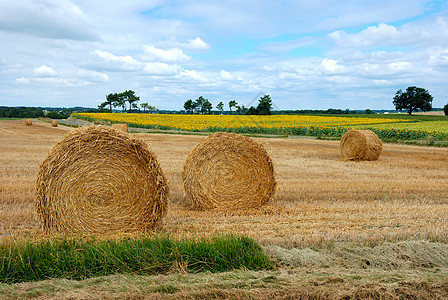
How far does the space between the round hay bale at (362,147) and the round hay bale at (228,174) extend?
30.8 ft

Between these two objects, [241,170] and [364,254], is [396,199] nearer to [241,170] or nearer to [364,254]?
[241,170]

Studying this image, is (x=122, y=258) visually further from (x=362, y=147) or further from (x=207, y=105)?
(x=207, y=105)

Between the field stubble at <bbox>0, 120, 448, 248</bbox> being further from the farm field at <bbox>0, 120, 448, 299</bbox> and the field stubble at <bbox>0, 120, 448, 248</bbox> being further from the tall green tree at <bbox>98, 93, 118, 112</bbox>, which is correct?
the tall green tree at <bbox>98, 93, 118, 112</bbox>

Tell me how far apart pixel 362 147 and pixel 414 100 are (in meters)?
76.7

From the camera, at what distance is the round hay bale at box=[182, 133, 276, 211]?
27.7 feet

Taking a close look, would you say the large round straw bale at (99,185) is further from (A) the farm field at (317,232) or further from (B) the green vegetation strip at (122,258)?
(B) the green vegetation strip at (122,258)

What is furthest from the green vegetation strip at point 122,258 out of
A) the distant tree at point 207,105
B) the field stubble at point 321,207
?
the distant tree at point 207,105

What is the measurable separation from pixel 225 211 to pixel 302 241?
2.63 meters

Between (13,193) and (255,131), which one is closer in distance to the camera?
(13,193)

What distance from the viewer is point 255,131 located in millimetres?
38031

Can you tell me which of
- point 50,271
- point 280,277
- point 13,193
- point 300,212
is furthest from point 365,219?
point 13,193

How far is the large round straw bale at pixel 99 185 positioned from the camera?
6.21 metres

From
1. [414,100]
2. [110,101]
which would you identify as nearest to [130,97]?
[110,101]

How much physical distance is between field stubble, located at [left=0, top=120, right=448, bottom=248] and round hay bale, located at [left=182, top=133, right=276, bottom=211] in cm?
38
